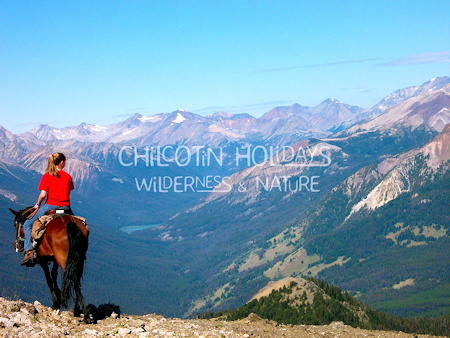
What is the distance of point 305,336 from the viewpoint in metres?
36.3

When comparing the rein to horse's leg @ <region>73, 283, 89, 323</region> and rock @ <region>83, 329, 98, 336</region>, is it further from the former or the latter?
rock @ <region>83, 329, 98, 336</region>

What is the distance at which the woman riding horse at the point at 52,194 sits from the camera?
29.3 meters

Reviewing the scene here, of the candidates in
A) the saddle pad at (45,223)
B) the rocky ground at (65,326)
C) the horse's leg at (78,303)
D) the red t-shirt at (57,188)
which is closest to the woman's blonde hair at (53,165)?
the red t-shirt at (57,188)

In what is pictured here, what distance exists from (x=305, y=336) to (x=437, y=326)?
13752cm

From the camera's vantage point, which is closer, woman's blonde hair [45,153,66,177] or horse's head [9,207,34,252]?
woman's blonde hair [45,153,66,177]

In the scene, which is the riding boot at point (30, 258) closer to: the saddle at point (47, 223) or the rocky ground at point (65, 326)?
the saddle at point (47, 223)

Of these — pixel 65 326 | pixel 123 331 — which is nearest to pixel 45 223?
pixel 65 326

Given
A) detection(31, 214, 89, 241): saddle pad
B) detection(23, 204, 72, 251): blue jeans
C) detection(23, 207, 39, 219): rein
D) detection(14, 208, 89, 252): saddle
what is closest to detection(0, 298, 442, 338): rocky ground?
detection(23, 204, 72, 251): blue jeans

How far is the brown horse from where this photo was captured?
91.1 feet

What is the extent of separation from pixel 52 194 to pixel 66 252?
12.4 ft

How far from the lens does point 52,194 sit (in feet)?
97.1

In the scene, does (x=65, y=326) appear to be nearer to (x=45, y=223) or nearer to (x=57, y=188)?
(x=45, y=223)

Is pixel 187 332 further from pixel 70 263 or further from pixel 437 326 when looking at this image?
pixel 437 326

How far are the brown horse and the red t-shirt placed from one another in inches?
43.5
